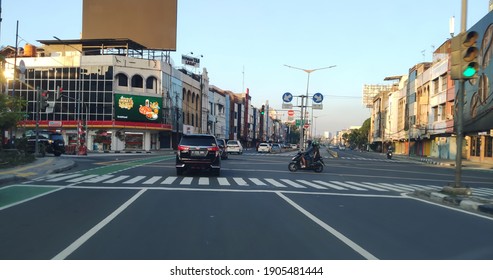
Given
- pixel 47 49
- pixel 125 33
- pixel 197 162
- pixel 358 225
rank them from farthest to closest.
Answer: pixel 47 49 < pixel 125 33 < pixel 197 162 < pixel 358 225

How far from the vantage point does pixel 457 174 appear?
43.7ft

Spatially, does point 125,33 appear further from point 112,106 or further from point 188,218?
point 188,218

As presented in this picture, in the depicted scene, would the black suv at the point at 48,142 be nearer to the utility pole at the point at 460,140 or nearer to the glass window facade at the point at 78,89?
the glass window facade at the point at 78,89

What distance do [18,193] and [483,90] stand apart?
40.8 meters

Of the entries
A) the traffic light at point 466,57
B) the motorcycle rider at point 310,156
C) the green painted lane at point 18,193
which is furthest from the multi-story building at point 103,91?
the traffic light at point 466,57

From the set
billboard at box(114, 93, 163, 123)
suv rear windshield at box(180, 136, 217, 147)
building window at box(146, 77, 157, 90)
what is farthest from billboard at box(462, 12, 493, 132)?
building window at box(146, 77, 157, 90)

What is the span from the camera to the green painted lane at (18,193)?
10.5 m

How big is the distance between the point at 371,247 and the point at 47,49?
69513 mm

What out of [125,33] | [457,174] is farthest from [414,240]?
[125,33]

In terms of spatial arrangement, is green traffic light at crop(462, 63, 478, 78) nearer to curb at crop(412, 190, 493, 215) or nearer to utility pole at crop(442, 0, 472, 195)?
utility pole at crop(442, 0, 472, 195)

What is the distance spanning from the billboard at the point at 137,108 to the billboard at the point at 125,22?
8061mm

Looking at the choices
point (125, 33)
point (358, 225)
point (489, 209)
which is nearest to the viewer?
point (358, 225)

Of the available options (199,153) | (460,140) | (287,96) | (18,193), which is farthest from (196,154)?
(287,96)

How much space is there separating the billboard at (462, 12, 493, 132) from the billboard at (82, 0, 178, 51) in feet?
123
